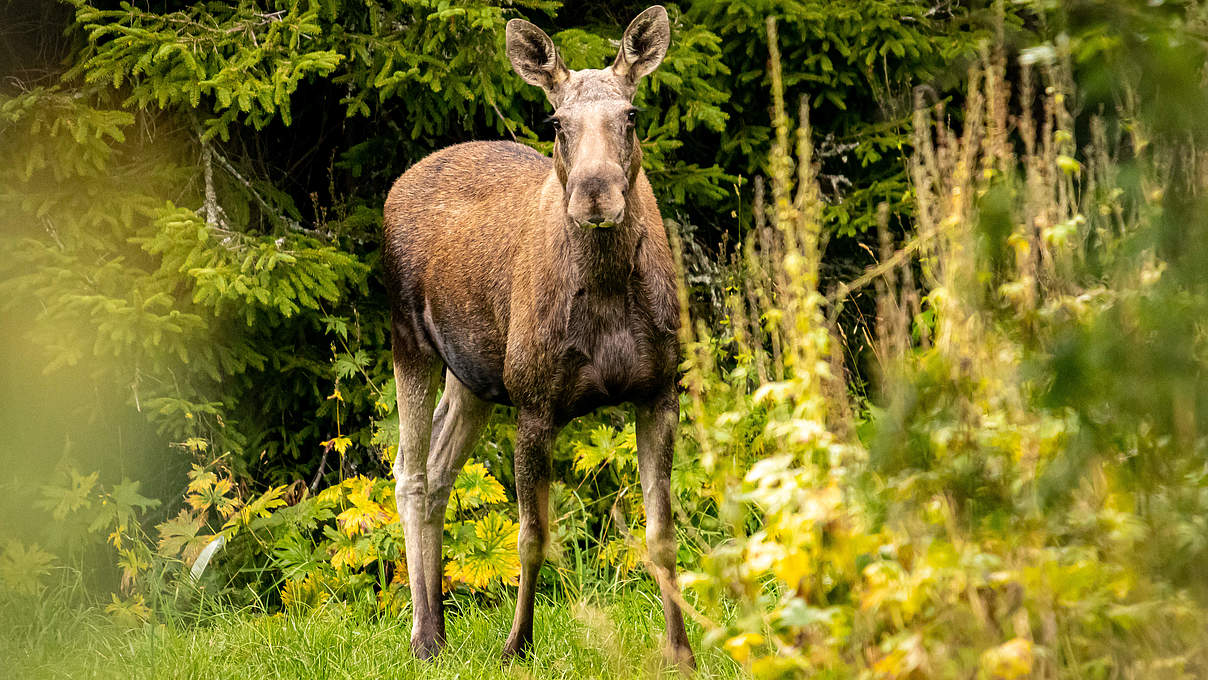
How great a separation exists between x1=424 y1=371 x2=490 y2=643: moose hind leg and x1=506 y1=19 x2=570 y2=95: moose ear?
5.18 ft

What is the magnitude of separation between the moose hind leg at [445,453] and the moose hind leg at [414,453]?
1.5 inches

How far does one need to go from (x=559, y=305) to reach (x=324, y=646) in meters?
1.80

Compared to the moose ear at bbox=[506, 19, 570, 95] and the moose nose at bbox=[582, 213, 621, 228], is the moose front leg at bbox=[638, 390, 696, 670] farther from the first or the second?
the moose ear at bbox=[506, 19, 570, 95]

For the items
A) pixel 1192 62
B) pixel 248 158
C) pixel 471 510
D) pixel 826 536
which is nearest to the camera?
pixel 1192 62

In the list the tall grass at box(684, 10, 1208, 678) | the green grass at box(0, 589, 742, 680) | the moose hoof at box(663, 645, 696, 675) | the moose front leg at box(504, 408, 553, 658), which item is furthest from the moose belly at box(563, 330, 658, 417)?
the tall grass at box(684, 10, 1208, 678)

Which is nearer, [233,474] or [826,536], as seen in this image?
[826,536]

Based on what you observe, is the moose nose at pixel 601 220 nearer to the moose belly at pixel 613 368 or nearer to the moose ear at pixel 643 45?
the moose belly at pixel 613 368

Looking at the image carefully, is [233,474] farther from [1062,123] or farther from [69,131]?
[1062,123]

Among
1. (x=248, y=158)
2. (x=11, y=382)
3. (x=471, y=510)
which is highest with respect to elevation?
(x=248, y=158)

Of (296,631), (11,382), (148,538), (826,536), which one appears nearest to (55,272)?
(11,382)

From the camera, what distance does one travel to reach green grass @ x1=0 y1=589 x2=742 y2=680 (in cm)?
480

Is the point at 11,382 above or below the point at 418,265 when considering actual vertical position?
below

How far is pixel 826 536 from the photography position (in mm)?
2816

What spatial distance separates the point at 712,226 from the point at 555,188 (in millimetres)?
3181
